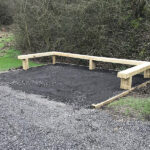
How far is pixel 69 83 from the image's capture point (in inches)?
191

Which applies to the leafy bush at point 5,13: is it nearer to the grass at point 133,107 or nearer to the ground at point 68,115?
the ground at point 68,115

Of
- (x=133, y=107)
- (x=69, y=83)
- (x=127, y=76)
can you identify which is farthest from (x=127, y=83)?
(x=69, y=83)

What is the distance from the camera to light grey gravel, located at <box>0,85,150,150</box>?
91.7 inches

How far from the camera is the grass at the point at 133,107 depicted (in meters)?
3.09

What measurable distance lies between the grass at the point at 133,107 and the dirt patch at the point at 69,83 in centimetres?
34

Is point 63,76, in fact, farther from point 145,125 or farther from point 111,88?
point 145,125

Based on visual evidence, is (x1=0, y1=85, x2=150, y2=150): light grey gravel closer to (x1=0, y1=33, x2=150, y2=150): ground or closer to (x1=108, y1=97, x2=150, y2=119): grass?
(x1=0, y1=33, x2=150, y2=150): ground

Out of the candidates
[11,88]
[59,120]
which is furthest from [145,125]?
[11,88]

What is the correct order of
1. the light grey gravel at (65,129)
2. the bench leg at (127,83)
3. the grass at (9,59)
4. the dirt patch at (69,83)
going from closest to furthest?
the light grey gravel at (65,129), the dirt patch at (69,83), the bench leg at (127,83), the grass at (9,59)

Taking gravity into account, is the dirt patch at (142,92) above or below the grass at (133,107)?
below

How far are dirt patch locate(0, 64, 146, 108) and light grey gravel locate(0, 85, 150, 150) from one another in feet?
1.45

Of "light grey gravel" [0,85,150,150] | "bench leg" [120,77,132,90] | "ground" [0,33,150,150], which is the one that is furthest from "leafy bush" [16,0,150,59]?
"light grey gravel" [0,85,150,150]

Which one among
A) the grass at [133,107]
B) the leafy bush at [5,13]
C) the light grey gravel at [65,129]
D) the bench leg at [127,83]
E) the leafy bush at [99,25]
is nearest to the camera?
the light grey gravel at [65,129]

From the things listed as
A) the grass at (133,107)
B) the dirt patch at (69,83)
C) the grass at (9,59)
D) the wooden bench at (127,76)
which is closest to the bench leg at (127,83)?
the wooden bench at (127,76)
